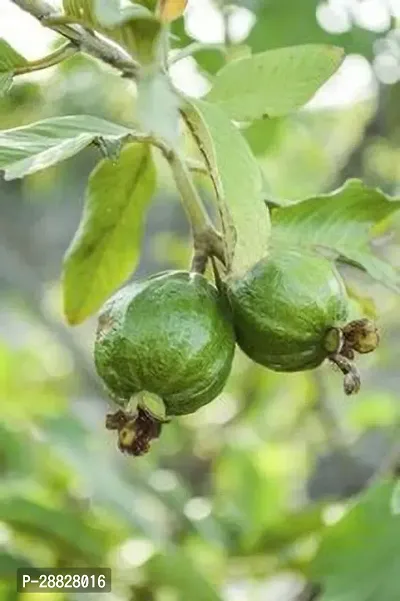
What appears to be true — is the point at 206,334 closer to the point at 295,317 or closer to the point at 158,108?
the point at 295,317

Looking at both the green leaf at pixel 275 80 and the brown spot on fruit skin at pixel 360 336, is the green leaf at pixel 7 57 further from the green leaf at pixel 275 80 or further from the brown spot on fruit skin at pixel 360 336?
Result: the brown spot on fruit skin at pixel 360 336

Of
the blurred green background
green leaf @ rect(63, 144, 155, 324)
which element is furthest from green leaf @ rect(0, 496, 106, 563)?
green leaf @ rect(63, 144, 155, 324)

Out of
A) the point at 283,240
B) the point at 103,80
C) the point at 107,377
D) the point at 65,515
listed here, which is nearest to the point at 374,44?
the point at 103,80

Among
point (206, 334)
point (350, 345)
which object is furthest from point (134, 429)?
point (350, 345)

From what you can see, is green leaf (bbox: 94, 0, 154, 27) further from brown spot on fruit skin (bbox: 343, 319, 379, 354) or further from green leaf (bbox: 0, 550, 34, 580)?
green leaf (bbox: 0, 550, 34, 580)

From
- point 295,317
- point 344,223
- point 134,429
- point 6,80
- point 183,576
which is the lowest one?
point 183,576

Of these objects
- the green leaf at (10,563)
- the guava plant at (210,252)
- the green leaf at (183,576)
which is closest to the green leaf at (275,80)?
the guava plant at (210,252)
